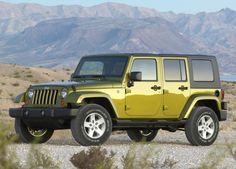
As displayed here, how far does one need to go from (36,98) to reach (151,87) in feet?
7.20

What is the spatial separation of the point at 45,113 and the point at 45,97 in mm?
433

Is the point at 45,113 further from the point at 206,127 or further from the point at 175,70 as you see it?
the point at 206,127

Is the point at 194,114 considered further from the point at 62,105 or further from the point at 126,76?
the point at 62,105

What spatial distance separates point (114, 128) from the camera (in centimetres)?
1408

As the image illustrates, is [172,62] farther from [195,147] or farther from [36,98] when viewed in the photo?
[36,98]

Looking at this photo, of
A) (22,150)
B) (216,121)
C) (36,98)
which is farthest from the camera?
(216,121)

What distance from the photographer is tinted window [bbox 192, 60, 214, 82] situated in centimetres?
1499

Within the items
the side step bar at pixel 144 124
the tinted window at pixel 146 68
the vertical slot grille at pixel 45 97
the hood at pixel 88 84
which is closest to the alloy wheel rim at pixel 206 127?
the side step bar at pixel 144 124

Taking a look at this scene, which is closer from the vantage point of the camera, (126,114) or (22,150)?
(22,150)

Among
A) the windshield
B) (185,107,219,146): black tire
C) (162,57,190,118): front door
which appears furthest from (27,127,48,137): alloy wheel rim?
(185,107,219,146): black tire

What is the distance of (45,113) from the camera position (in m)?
13.3

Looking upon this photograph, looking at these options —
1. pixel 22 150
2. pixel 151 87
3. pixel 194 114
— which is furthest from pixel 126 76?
pixel 22 150

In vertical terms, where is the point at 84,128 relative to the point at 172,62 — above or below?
below

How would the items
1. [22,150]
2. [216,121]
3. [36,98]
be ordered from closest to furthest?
[22,150] < [36,98] < [216,121]
